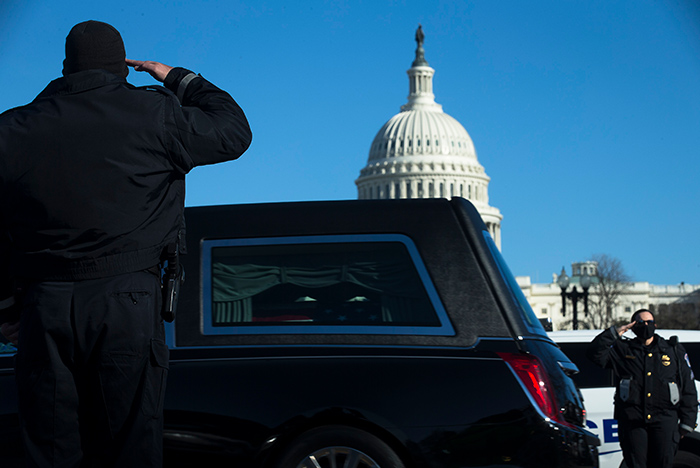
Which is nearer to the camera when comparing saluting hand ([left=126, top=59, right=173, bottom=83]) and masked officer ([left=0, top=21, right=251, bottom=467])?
masked officer ([left=0, top=21, right=251, bottom=467])

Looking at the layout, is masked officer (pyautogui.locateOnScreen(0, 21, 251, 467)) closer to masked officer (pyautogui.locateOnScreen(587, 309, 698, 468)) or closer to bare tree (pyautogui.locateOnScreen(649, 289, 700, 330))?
masked officer (pyautogui.locateOnScreen(587, 309, 698, 468))

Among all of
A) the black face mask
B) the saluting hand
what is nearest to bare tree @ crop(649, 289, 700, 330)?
the black face mask

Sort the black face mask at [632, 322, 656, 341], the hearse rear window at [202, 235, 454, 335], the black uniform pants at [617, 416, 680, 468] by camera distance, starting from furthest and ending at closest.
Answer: the black face mask at [632, 322, 656, 341] < the black uniform pants at [617, 416, 680, 468] < the hearse rear window at [202, 235, 454, 335]

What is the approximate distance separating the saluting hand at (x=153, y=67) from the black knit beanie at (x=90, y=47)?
227mm

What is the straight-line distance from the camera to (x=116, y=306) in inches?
96.7

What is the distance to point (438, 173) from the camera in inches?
4845

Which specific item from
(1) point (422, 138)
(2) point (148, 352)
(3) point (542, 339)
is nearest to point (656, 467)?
(3) point (542, 339)

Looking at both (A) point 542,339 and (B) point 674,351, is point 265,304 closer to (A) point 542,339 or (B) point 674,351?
(A) point 542,339

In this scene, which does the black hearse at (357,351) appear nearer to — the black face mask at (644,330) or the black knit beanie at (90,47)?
the black knit beanie at (90,47)

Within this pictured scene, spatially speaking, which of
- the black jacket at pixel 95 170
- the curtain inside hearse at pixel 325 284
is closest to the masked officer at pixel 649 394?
the curtain inside hearse at pixel 325 284

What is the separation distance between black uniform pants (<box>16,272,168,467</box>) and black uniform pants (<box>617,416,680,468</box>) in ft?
17.2

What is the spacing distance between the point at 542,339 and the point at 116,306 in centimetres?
192

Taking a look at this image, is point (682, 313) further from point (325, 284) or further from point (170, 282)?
point (170, 282)

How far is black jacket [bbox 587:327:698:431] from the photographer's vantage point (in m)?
7.03
